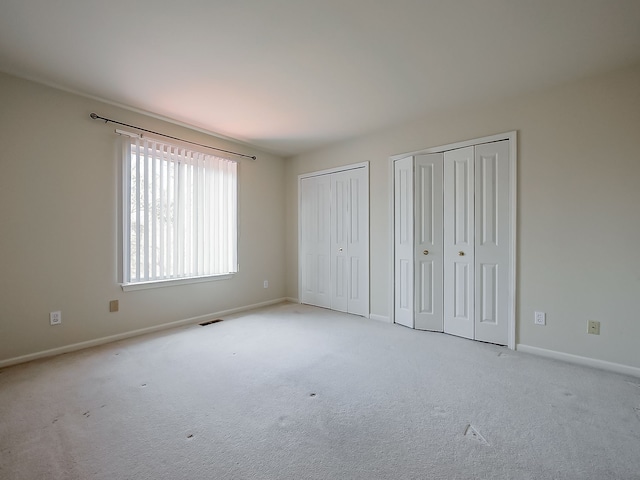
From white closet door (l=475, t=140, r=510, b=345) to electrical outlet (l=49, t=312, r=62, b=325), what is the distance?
418cm

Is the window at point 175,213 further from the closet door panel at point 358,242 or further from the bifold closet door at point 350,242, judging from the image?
the closet door panel at point 358,242

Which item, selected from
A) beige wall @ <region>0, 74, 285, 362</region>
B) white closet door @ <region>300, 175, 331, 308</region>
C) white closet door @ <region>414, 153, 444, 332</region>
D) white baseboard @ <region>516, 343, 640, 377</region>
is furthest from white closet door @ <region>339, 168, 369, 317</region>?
beige wall @ <region>0, 74, 285, 362</region>

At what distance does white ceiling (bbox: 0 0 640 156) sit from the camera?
184cm

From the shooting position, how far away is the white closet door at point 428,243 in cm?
350

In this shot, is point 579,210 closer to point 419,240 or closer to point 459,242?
point 459,242

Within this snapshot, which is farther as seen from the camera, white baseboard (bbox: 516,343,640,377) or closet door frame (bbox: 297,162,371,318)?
closet door frame (bbox: 297,162,371,318)

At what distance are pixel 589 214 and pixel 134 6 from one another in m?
3.79

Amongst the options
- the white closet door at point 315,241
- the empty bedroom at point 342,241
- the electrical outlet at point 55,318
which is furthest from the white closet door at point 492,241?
the electrical outlet at point 55,318

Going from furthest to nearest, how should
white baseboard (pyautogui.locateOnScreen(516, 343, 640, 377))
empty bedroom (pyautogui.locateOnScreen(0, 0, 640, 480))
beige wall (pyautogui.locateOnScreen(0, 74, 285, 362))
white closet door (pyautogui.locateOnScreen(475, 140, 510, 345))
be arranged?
white closet door (pyautogui.locateOnScreen(475, 140, 510, 345)) → beige wall (pyautogui.locateOnScreen(0, 74, 285, 362)) → white baseboard (pyautogui.locateOnScreen(516, 343, 640, 377)) → empty bedroom (pyautogui.locateOnScreen(0, 0, 640, 480))

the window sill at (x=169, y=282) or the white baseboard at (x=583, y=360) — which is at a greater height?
the window sill at (x=169, y=282)

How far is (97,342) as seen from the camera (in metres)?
3.03

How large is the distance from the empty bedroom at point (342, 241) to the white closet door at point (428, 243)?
3 cm

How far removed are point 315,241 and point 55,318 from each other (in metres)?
3.20

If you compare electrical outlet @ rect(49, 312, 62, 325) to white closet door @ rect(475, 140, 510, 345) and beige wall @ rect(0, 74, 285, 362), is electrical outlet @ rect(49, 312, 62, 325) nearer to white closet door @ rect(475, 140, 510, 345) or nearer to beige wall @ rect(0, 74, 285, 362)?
beige wall @ rect(0, 74, 285, 362)
